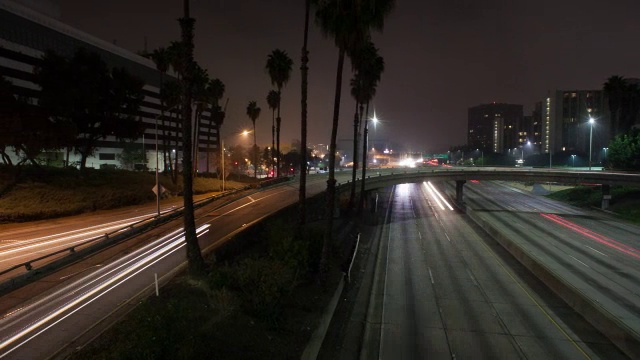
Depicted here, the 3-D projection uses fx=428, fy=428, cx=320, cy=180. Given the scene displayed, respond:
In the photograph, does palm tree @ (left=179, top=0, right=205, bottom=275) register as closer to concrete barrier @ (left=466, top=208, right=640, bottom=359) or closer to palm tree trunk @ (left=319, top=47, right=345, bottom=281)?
palm tree trunk @ (left=319, top=47, right=345, bottom=281)

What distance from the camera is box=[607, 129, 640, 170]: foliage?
72938 millimetres

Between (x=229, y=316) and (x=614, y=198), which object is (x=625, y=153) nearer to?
(x=614, y=198)

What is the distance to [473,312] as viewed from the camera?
21.2 m

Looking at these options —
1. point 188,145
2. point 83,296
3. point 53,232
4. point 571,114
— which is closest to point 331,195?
point 188,145

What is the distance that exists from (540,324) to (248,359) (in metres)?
14.5

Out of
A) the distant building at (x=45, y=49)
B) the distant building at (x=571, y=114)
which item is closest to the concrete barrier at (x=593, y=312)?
the distant building at (x=45, y=49)

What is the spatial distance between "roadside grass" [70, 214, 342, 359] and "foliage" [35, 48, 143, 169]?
109 feet

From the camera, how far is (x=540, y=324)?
19688 mm

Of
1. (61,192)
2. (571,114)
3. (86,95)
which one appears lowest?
(61,192)

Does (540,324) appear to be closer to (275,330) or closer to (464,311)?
(464,311)

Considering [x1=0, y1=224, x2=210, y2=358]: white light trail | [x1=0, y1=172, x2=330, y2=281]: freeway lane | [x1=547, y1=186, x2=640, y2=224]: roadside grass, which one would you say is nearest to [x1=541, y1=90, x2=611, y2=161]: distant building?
[x1=547, y1=186, x2=640, y2=224]: roadside grass

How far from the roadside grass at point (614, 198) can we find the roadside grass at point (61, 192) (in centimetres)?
6037

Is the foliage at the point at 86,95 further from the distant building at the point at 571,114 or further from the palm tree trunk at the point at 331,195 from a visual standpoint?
the distant building at the point at 571,114

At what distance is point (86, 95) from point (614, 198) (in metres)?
73.7
